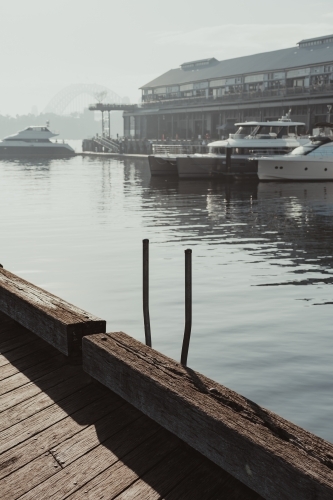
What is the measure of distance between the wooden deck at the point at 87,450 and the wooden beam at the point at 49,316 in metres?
0.29

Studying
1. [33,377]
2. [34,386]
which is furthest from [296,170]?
[34,386]

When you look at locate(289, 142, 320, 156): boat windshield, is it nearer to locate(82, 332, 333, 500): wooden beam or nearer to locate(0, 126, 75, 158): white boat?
locate(82, 332, 333, 500): wooden beam

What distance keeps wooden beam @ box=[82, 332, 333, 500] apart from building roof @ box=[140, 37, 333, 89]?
Answer: 71.7 meters

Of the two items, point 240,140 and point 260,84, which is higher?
point 260,84

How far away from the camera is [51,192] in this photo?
40.4m

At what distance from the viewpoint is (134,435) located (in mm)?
4250

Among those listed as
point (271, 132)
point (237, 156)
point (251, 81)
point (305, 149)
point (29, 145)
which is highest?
point (251, 81)

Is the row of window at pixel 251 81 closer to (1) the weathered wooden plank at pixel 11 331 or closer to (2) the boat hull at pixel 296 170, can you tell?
(2) the boat hull at pixel 296 170

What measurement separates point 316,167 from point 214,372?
37.5m

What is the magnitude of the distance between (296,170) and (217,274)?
30.9 metres

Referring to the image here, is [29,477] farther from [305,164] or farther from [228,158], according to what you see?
[228,158]

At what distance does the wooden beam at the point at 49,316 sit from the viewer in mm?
5188

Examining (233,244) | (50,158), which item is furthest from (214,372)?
(50,158)

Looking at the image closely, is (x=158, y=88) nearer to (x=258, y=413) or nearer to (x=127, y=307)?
(x=127, y=307)
